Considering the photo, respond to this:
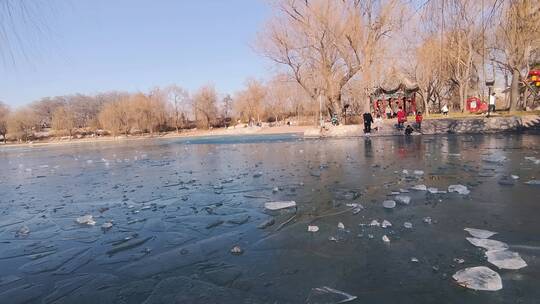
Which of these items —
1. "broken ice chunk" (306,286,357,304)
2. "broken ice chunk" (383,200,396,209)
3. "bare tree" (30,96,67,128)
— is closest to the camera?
"broken ice chunk" (306,286,357,304)

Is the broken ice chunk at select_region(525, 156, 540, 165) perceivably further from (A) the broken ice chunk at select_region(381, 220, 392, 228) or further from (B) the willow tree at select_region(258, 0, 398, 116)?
(B) the willow tree at select_region(258, 0, 398, 116)

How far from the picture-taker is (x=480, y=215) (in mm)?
4176

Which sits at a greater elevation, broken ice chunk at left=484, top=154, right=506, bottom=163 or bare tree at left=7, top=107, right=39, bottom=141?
bare tree at left=7, top=107, right=39, bottom=141

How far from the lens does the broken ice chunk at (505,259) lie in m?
2.85

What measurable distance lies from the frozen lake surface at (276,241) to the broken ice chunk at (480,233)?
92 mm

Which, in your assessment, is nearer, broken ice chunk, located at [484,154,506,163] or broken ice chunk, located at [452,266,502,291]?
broken ice chunk, located at [452,266,502,291]

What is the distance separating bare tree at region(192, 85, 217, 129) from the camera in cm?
7300

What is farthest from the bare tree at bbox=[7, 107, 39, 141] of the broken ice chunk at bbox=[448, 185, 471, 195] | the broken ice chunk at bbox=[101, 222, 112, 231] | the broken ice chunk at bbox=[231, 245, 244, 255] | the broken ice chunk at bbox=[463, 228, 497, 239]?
the broken ice chunk at bbox=[463, 228, 497, 239]

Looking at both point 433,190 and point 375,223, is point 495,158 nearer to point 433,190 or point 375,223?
point 433,190

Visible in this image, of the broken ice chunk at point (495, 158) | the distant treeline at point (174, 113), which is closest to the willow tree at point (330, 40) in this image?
the broken ice chunk at point (495, 158)

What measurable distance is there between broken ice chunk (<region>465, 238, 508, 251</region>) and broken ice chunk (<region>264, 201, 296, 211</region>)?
7.87 feet

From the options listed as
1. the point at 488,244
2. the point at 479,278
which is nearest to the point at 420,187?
the point at 488,244

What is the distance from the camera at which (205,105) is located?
7300 centimetres

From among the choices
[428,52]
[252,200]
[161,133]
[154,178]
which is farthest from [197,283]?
[161,133]
